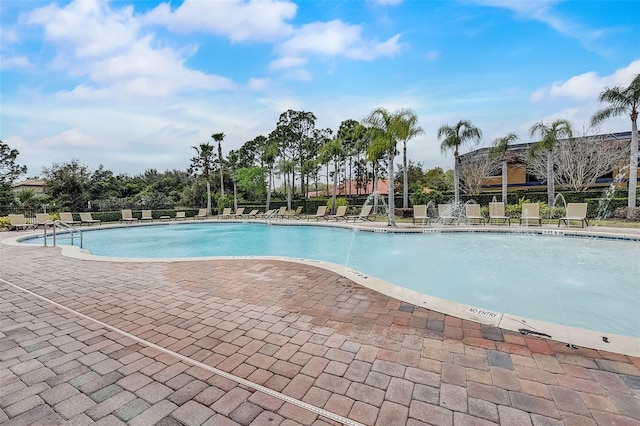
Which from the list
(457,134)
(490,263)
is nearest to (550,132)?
(457,134)

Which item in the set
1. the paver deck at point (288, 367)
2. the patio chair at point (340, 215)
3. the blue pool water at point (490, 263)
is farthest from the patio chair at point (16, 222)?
the patio chair at point (340, 215)

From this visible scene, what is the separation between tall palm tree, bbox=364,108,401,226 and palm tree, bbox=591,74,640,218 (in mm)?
8328

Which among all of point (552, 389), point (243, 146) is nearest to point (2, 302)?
point (552, 389)

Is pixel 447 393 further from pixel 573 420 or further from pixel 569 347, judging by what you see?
pixel 569 347

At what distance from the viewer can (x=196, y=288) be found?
4066mm

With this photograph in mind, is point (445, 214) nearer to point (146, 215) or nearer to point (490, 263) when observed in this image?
point (490, 263)

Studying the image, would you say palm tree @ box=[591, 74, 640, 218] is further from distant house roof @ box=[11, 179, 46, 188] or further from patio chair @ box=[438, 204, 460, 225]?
distant house roof @ box=[11, 179, 46, 188]

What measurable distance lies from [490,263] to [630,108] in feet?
36.9

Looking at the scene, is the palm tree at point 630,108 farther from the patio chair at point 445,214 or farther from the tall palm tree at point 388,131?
the tall palm tree at point 388,131

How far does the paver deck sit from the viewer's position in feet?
5.41

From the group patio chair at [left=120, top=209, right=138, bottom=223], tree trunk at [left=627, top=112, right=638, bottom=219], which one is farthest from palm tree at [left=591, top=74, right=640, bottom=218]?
patio chair at [left=120, top=209, right=138, bottom=223]

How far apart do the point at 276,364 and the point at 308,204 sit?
2185 centimetres

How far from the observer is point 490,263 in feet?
21.5

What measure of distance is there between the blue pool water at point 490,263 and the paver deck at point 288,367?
204 cm
